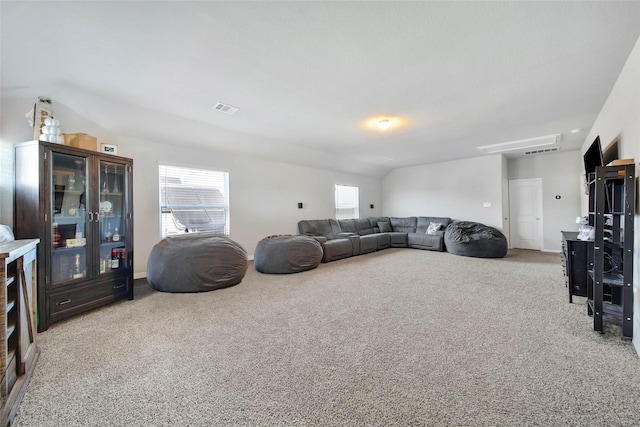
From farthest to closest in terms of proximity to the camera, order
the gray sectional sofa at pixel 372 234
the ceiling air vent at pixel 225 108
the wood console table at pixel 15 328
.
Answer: the gray sectional sofa at pixel 372 234, the ceiling air vent at pixel 225 108, the wood console table at pixel 15 328

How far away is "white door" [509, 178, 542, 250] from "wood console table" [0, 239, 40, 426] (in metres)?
9.07

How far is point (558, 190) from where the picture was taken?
21.3 ft

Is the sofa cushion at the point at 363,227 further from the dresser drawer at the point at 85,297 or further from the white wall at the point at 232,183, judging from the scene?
the dresser drawer at the point at 85,297

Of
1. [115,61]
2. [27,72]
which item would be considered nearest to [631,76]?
[115,61]

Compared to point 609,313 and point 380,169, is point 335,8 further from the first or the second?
point 380,169

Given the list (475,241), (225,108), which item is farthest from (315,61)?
(475,241)

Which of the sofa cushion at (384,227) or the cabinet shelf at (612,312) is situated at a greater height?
the sofa cushion at (384,227)

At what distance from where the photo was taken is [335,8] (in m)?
1.80

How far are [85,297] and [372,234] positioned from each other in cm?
606

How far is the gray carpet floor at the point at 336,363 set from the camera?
1.40 metres

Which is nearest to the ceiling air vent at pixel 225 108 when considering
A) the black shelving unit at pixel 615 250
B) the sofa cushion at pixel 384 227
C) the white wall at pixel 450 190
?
the black shelving unit at pixel 615 250

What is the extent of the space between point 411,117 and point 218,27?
295 cm

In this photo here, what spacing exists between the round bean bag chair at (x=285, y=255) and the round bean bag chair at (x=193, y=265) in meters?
0.67

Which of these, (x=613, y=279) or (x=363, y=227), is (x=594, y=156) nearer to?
(x=613, y=279)
